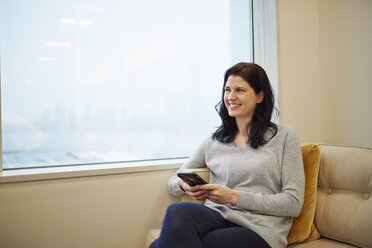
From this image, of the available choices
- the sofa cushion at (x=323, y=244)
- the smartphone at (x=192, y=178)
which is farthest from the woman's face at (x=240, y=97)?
the sofa cushion at (x=323, y=244)

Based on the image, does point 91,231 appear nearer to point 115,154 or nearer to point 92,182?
point 92,182

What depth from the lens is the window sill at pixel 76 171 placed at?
139 centimetres

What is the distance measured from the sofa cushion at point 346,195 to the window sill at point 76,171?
827 mm

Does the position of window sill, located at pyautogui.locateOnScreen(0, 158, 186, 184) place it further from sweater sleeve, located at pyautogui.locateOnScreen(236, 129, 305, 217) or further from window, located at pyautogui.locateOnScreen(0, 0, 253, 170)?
sweater sleeve, located at pyautogui.locateOnScreen(236, 129, 305, 217)

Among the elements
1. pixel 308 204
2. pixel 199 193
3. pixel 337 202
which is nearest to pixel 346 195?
pixel 337 202

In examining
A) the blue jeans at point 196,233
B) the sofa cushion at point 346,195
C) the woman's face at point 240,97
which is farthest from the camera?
the woman's face at point 240,97

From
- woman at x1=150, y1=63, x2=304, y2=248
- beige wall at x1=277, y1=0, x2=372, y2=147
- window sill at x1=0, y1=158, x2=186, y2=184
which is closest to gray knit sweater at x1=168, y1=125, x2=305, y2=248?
woman at x1=150, y1=63, x2=304, y2=248

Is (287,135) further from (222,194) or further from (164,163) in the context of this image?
(164,163)

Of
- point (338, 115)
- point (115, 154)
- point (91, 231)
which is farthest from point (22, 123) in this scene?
point (338, 115)

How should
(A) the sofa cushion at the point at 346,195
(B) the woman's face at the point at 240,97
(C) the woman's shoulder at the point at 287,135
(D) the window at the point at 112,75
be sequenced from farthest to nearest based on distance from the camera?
1. (D) the window at the point at 112,75
2. (B) the woman's face at the point at 240,97
3. (C) the woman's shoulder at the point at 287,135
4. (A) the sofa cushion at the point at 346,195

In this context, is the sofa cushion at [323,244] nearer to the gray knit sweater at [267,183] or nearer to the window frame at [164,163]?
the gray knit sweater at [267,183]

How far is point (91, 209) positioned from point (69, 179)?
0.20 m

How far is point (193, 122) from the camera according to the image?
2.05 m

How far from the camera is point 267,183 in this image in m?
1.31
